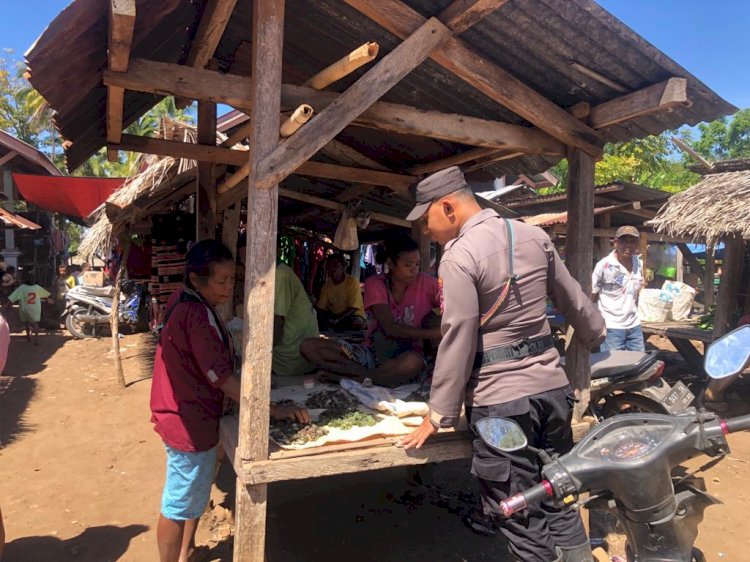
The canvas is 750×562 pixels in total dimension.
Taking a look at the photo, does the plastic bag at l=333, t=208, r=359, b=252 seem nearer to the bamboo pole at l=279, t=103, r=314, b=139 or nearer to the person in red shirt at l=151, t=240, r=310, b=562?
the person in red shirt at l=151, t=240, r=310, b=562

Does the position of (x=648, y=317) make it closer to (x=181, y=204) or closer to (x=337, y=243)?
(x=337, y=243)

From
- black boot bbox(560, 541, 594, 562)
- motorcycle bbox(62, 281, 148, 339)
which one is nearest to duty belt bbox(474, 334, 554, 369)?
black boot bbox(560, 541, 594, 562)

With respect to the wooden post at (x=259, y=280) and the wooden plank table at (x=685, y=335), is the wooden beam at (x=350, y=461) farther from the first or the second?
the wooden plank table at (x=685, y=335)

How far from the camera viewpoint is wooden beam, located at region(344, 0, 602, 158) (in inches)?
112

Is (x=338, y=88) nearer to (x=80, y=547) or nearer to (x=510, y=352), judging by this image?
(x=510, y=352)

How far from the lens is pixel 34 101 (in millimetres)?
22797

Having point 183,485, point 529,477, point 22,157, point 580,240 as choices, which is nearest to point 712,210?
point 580,240

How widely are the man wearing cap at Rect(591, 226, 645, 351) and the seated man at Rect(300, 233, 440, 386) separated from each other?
2.90 m

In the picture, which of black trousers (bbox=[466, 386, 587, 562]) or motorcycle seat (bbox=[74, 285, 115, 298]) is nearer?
black trousers (bbox=[466, 386, 587, 562])

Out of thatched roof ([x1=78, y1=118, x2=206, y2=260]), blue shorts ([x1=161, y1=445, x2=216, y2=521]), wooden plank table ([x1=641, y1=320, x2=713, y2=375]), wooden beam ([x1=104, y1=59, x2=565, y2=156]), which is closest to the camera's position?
wooden beam ([x1=104, y1=59, x2=565, y2=156])

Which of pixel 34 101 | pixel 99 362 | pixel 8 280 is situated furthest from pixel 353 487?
pixel 34 101

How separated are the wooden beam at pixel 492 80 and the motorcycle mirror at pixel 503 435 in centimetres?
201

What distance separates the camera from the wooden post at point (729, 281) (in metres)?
7.98

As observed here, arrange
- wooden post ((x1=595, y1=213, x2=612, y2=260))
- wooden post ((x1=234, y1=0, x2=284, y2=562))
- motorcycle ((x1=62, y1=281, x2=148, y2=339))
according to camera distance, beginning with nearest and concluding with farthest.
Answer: wooden post ((x1=234, y1=0, x2=284, y2=562)) → wooden post ((x1=595, y1=213, x2=612, y2=260)) → motorcycle ((x1=62, y1=281, x2=148, y2=339))
